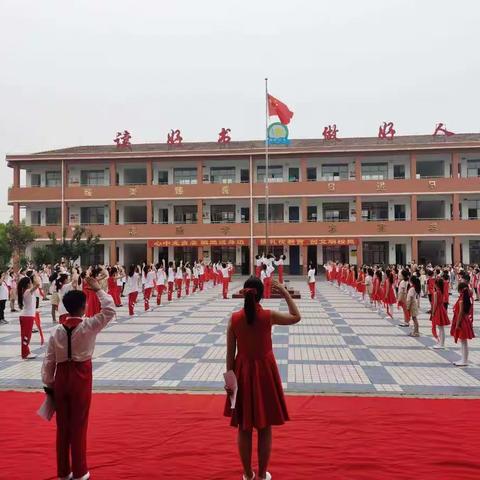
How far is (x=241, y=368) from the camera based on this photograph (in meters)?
3.98

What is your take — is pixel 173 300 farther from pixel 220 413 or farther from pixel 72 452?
pixel 72 452

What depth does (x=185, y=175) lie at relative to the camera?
127 ft

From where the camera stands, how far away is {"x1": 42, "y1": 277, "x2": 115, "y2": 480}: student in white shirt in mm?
3924

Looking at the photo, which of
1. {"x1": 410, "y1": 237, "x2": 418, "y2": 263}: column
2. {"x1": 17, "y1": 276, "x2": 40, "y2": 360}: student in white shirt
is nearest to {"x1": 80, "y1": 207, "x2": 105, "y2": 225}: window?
{"x1": 410, "y1": 237, "x2": 418, "y2": 263}: column

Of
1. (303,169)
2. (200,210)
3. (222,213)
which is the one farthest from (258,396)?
(222,213)

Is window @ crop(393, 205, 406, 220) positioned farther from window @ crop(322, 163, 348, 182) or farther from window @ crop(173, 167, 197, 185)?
window @ crop(173, 167, 197, 185)

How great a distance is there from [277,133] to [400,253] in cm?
1549

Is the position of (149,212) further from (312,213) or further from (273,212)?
(312,213)

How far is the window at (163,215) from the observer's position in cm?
3900

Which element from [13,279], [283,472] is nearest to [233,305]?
[13,279]

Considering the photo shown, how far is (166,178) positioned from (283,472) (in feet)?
117

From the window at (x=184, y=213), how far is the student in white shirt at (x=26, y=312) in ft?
96.0

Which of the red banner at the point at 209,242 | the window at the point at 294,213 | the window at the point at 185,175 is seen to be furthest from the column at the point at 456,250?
the window at the point at 185,175

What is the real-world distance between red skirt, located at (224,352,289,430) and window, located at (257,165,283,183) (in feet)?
112
